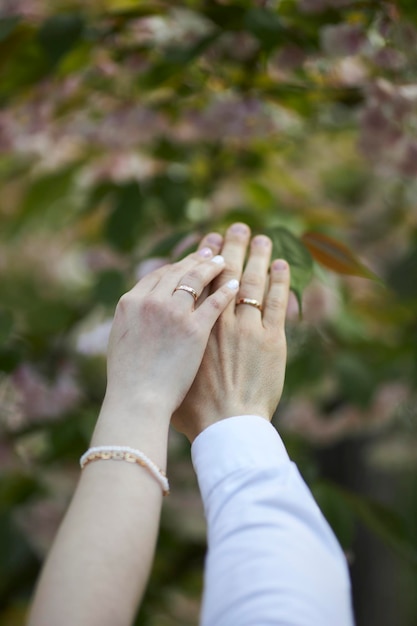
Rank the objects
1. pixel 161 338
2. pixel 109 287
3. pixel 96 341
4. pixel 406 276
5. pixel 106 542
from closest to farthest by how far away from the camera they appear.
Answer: pixel 106 542
pixel 161 338
pixel 96 341
pixel 109 287
pixel 406 276

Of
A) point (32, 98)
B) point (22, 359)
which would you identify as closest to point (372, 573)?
point (22, 359)

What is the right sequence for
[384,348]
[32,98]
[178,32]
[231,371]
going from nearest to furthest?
1. [231,371]
2. [178,32]
3. [32,98]
4. [384,348]

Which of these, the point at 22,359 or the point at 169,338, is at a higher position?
the point at 169,338

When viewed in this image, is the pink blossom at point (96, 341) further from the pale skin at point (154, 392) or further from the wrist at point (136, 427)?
the wrist at point (136, 427)

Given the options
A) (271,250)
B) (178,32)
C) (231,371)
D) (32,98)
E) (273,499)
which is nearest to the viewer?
(273,499)

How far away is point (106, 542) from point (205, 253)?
36 centimetres

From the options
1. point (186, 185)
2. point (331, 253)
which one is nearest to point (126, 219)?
point (186, 185)

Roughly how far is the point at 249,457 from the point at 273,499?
50 millimetres

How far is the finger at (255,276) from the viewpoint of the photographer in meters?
0.78

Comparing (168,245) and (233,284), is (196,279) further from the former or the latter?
(168,245)

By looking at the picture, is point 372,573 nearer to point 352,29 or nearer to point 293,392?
point 293,392

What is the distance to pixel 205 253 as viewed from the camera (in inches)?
32.1

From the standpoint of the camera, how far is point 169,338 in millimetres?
689

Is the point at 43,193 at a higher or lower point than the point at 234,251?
lower
